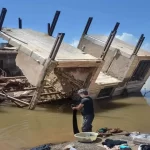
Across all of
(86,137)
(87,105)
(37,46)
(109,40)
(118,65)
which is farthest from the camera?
(118,65)

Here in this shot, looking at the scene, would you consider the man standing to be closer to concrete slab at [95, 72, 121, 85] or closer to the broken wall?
concrete slab at [95, 72, 121, 85]

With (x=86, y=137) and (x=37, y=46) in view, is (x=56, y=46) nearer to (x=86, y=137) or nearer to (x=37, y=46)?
(x=37, y=46)

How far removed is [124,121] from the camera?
12.1 meters

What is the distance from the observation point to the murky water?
895 centimetres

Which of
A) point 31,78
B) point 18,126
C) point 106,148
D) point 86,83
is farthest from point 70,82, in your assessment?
point 106,148

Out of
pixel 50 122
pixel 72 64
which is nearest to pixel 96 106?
pixel 72 64

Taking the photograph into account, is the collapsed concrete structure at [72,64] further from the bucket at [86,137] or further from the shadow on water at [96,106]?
the bucket at [86,137]

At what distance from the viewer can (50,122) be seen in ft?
36.7

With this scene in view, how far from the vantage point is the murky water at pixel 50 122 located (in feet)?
29.4

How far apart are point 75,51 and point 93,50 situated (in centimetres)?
424

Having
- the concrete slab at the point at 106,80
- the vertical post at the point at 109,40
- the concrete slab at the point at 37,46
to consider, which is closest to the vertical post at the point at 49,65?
the concrete slab at the point at 37,46

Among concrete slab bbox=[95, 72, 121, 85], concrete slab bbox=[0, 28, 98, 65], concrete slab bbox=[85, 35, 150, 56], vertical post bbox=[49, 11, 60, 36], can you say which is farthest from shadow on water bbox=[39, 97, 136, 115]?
vertical post bbox=[49, 11, 60, 36]

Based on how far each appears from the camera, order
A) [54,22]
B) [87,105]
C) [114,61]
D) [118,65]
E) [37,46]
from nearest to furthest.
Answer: [87,105] → [37,46] → [54,22] → [118,65] → [114,61]

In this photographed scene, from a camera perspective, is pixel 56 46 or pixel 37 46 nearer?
pixel 56 46
